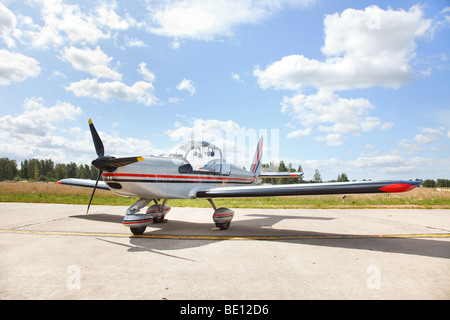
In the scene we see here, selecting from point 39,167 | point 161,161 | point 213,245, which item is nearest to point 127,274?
point 213,245

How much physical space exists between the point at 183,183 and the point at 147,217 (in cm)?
152

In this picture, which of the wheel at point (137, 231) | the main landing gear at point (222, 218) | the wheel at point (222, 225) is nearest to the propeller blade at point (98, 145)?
the wheel at point (137, 231)

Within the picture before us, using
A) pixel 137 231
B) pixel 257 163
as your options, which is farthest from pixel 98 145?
pixel 257 163

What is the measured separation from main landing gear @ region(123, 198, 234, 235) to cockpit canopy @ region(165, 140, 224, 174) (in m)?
1.45

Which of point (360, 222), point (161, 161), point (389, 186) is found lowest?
point (360, 222)

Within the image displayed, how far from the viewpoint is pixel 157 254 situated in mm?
4922

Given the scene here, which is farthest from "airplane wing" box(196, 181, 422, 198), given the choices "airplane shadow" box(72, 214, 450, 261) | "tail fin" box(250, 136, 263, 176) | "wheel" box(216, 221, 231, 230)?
"tail fin" box(250, 136, 263, 176)

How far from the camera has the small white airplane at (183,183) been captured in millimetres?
6258

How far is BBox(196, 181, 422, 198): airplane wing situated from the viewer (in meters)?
5.56

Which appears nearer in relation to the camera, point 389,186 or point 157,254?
point 157,254

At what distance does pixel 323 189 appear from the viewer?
6.24 meters

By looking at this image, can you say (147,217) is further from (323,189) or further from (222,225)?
(323,189)
